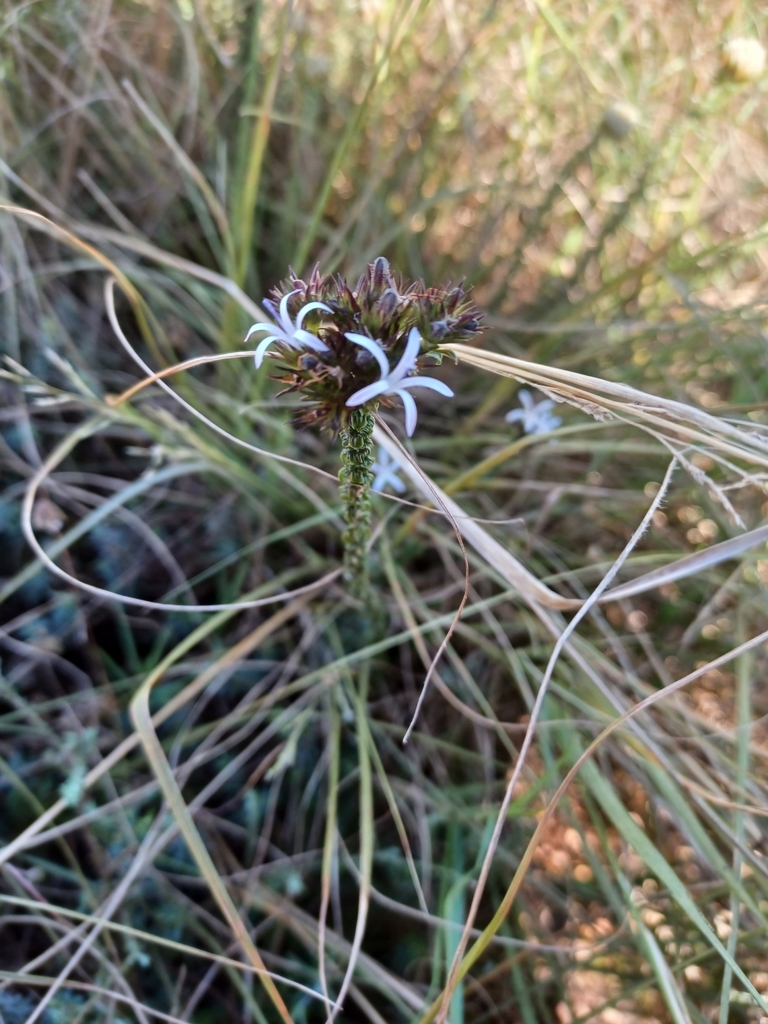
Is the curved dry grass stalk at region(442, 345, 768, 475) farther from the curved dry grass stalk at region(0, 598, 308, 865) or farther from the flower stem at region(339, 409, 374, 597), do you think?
the curved dry grass stalk at region(0, 598, 308, 865)

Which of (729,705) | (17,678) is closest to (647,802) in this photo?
(729,705)

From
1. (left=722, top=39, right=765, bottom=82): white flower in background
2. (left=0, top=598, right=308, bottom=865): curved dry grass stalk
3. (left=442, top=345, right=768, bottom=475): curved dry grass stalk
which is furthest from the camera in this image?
(left=722, top=39, right=765, bottom=82): white flower in background

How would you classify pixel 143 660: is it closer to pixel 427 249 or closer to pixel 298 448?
pixel 298 448

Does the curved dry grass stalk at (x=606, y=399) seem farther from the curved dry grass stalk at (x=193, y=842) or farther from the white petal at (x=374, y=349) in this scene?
the curved dry grass stalk at (x=193, y=842)

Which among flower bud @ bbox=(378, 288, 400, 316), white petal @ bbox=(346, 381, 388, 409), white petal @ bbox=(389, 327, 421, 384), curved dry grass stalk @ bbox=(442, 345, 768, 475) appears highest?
flower bud @ bbox=(378, 288, 400, 316)

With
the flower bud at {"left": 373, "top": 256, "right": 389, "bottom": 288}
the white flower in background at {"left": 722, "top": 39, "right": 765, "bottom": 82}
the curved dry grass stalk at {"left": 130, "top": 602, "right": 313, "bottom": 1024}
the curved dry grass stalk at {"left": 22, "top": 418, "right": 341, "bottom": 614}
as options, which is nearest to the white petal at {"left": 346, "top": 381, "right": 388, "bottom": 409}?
the flower bud at {"left": 373, "top": 256, "right": 389, "bottom": 288}

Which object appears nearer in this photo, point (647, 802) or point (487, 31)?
point (647, 802)

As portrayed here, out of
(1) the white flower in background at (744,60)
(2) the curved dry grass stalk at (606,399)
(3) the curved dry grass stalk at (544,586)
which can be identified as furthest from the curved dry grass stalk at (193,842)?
(1) the white flower in background at (744,60)

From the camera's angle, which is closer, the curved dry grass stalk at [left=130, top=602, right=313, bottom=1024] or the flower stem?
the flower stem
